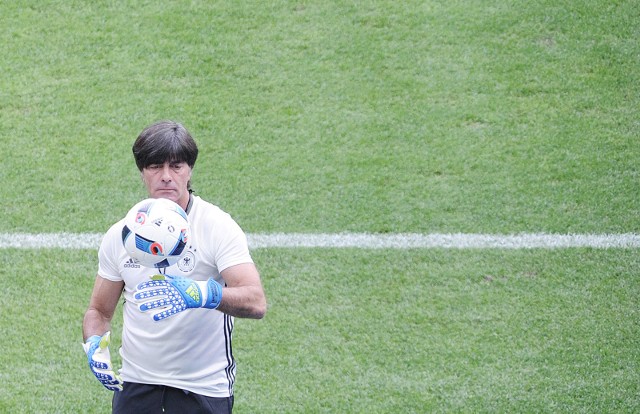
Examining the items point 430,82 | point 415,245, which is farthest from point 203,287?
point 430,82

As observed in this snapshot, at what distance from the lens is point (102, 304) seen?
4.32 metres

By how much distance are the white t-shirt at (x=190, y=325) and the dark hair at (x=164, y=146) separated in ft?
0.78

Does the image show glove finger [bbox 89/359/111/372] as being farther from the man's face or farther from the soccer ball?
the man's face

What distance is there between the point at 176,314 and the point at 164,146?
72 cm

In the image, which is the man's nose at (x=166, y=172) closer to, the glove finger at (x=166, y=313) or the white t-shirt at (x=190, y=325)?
the white t-shirt at (x=190, y=325)

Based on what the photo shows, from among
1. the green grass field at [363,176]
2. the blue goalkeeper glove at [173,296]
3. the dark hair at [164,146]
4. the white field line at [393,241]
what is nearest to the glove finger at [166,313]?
the blue goalkeeper glove at [173,296]

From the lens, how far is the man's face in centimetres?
411

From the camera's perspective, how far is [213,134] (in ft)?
25.8

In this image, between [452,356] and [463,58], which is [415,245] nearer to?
[452,356]

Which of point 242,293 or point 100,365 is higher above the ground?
point 242,293

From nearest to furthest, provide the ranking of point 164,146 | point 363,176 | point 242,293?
point 242,293
point 164,146
point 363,176

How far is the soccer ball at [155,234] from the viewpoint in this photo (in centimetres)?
371

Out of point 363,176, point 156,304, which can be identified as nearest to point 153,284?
point 156,304

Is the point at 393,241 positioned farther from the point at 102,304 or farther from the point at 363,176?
the point at 102,304
